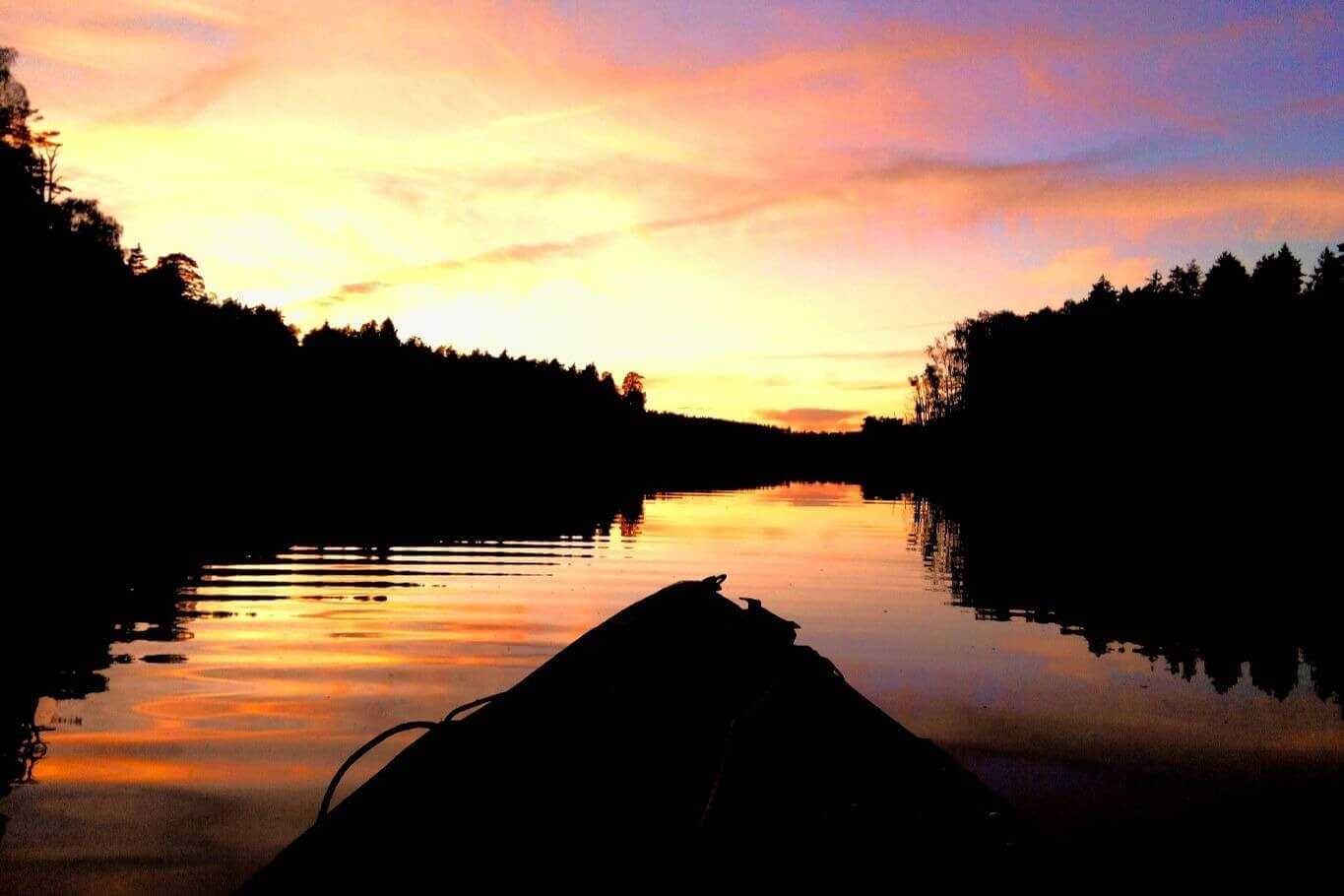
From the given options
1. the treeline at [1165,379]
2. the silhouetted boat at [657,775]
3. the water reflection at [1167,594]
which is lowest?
the water reflection at [1167,594]

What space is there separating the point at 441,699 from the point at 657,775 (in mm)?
7357

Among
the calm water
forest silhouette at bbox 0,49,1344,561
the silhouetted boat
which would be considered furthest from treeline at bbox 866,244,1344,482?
the silhouetted boat

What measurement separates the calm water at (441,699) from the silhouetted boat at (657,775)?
2.67 metres

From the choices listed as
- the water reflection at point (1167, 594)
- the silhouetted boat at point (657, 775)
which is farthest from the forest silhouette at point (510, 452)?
the silhouetted boat at point (657, 775)

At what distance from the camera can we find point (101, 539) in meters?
27.6

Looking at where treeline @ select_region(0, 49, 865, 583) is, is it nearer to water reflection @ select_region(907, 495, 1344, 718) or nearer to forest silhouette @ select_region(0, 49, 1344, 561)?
forest silhouette @ select_region(0, 49, 1344, 561)

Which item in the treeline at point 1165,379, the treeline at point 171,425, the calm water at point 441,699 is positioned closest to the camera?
the calm water at point 441,699

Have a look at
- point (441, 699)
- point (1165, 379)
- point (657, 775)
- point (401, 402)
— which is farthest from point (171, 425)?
point (1165, 379)

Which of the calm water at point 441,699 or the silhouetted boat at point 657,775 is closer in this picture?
the silhouetted boat at point 657,775

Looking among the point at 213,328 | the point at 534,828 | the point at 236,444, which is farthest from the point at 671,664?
the point at 213,328

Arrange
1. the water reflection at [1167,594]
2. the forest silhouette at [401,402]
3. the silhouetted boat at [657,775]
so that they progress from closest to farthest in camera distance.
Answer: the silhouetted boat at [657,775] < the water reflection at [1167,594] < the forest silhouette at [401,402]

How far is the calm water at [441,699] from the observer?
7008mm

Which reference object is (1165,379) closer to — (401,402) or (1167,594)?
(1167,594)

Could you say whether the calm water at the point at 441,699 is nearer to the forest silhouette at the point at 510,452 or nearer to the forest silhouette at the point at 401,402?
the forest silhouette at the point at 510,452
